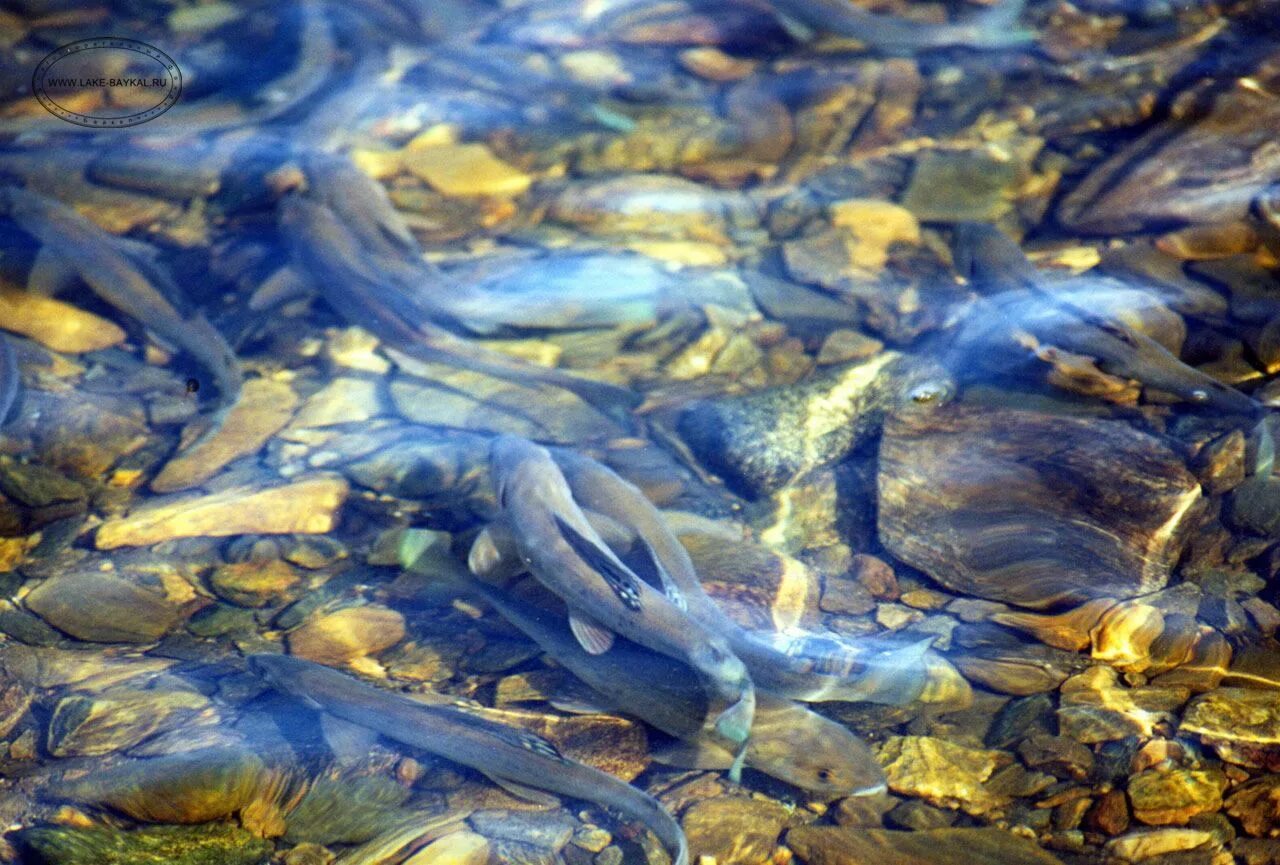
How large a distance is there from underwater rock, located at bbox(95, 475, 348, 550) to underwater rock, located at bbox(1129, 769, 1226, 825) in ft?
10.9

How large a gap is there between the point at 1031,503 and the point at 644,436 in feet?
5.82

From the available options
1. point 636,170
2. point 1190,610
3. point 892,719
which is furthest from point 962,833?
point 636,170

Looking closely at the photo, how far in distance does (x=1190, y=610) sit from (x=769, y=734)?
65.8 inches

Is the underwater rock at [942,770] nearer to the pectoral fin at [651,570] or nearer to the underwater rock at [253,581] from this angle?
the pectoral fin at [651,570]

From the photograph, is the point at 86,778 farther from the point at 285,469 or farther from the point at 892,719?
the point at 892,719

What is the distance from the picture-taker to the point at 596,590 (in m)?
3.68

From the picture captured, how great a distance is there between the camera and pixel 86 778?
3.21 meters

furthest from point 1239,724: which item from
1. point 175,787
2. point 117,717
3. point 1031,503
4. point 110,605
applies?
point 110,605

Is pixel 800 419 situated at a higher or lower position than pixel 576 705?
higher

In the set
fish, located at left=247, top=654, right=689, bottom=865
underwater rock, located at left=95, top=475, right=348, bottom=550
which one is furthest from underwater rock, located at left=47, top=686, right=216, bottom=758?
underwater rock, located at left=95, top=475, right=348, bottom=550

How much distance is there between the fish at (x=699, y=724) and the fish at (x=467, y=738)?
259mm

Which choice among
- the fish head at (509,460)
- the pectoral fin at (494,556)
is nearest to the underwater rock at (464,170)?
the fish head at (509,460)

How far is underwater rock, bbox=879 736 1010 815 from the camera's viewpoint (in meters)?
3.07

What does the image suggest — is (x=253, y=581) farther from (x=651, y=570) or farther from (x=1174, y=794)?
(x=1174, y=794)
